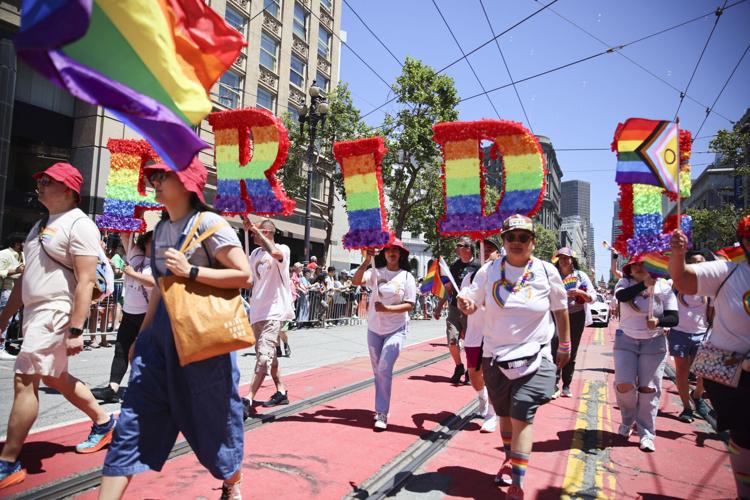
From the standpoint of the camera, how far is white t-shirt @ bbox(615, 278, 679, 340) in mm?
5238

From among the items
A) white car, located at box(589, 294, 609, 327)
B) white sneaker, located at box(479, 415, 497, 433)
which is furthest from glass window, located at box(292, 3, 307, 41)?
white sneaker, located at box(479, 415, 497, 433)

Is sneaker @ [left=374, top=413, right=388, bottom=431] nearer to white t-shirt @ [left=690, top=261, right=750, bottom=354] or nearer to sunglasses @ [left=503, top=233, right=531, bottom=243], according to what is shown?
sunglasses @ [left=503, top=233, right=531, bottom=243]

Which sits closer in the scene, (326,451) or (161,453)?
(161,453)

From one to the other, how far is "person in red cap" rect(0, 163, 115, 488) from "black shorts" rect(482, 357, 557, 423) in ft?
9.47

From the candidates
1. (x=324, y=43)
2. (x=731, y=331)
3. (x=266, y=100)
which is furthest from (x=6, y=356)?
(x=324, y=43)

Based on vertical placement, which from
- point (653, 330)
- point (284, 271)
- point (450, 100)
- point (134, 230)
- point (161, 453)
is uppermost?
point (450, 100)

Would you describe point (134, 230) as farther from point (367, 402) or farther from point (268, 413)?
point (367, 402)

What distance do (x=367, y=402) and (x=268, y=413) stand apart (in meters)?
1.42

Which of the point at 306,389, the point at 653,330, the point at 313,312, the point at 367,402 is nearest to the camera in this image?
the point at 653,330

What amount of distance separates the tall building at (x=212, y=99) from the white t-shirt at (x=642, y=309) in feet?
42.5

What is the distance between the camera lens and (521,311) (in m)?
3.66

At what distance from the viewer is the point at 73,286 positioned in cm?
362

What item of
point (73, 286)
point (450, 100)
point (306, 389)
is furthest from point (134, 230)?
point (450, 100)

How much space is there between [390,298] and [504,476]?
7.08ft
